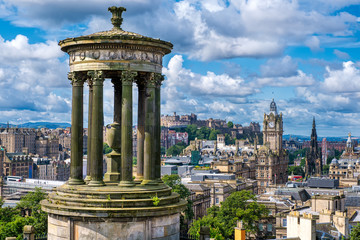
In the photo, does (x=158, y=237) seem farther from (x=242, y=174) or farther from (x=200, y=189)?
(x=242, y=174)

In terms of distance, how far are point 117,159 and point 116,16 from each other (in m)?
5.64

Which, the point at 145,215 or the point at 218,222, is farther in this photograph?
the point at 218,222

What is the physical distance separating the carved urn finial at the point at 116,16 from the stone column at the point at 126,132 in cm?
288

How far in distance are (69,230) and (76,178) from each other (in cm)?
209

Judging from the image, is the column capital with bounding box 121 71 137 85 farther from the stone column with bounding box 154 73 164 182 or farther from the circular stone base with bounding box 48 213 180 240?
the circular stone base with bounding box 48 213 180 240

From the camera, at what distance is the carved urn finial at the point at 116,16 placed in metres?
23.1

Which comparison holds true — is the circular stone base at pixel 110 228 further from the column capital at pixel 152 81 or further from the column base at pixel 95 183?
the column capital at pixel 152 81

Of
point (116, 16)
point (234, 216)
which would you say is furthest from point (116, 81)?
point (234, 216)

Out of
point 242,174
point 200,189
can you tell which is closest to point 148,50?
point 200,189

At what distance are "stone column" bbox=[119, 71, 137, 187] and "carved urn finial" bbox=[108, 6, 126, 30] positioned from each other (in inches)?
113

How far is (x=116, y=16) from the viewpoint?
2319 centimetres

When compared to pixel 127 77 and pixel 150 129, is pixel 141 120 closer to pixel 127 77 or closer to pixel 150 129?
pixel 150 129

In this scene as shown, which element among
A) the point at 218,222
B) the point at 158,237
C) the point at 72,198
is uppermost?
the point at 72,198

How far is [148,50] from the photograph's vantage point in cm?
2173
